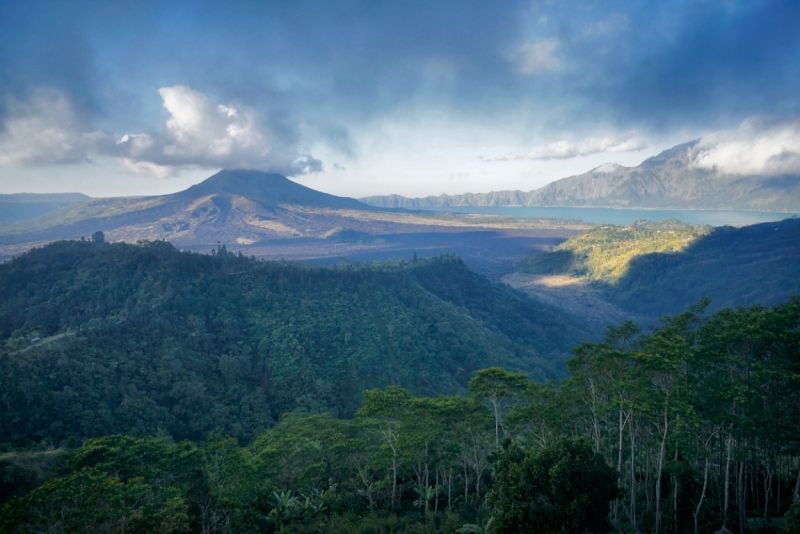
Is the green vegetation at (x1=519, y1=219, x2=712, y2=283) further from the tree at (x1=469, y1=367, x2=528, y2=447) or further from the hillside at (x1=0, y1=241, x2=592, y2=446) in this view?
the tree at (x1=469, y1=367, x2=528, y2=447)

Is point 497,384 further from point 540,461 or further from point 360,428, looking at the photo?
point 360,428

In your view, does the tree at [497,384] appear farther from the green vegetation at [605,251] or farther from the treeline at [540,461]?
the green vegetation at [605,251]

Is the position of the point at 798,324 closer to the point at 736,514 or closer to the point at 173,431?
the point at 736,514

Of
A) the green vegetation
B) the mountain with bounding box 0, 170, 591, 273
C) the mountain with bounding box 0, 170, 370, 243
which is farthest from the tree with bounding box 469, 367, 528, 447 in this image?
the mountain with bounding box 0, 170, 370, 243

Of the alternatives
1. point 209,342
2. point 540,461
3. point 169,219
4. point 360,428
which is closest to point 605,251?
point 209,342

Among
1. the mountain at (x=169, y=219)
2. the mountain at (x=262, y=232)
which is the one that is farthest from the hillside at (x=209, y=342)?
the mountain at (x=169, y=219)

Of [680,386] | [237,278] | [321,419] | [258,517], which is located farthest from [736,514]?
[237,278]
